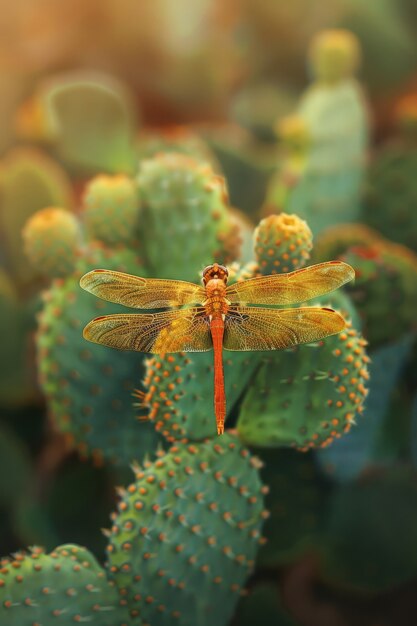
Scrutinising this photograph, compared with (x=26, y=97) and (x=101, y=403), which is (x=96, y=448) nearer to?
(x=101, y=403)

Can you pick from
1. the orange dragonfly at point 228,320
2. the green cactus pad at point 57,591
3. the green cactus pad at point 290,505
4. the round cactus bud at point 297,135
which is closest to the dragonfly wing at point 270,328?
the orange dragonfly at point 228,320

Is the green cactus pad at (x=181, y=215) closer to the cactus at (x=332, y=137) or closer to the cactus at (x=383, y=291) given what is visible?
the cactus at (x=383, y=291)

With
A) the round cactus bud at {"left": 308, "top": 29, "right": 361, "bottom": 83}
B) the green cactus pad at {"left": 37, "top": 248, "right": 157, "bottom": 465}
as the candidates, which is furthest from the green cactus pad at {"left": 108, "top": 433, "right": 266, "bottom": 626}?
the round cactus bud at {"left": 308, "top": 29, "right": 361, "bottom": 83}

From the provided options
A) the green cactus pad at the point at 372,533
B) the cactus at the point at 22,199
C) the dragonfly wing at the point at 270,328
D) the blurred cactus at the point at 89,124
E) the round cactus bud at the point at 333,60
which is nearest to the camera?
the dragonfly wing at the point at 270,328

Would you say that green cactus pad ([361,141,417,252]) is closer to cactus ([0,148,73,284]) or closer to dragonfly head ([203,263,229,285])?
cactus ([0,148,73,284])

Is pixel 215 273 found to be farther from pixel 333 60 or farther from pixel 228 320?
pixel 333 60

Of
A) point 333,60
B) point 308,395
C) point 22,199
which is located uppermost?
point 333,60

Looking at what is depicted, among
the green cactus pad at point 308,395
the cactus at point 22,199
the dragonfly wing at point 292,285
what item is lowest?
the green cactus pad at point 308,395

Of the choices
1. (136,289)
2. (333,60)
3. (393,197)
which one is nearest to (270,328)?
(136,289)
